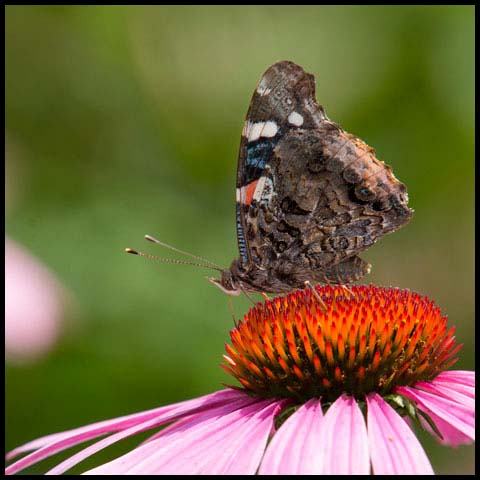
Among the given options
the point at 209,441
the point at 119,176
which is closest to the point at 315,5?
the point at 119,176

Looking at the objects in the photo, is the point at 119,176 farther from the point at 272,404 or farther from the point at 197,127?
the point at 272,404

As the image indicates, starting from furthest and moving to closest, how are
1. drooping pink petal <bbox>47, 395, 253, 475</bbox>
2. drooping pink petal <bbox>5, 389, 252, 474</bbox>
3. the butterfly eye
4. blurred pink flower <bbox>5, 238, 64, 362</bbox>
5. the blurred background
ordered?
1. the blurred background
2. blurred pink flower <bbox>5, 238, 64, 362</bbox>
3. the butterfly eye
4. drooping pink petal <bbox>5, 389, 252, 474</bbox>
5. drooping pink petal <bbox>47, 395, 253, 475</bbox>

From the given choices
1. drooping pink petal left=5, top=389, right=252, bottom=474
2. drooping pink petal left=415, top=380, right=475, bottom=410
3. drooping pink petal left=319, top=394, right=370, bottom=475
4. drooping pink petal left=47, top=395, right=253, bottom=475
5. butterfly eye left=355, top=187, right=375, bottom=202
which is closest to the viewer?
drooping pink petal left=319, top=394, right=370, bottom=475

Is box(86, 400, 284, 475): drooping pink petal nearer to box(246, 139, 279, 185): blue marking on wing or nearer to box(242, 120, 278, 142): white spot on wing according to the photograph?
box(246, 139, 279, 185): blue marking on wing

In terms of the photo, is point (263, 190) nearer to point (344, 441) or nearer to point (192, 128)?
point (344, 441)

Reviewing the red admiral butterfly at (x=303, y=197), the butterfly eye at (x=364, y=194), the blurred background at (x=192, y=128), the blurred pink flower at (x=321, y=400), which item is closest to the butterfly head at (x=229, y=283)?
the red admiral butterfly at (x=303, y=197)

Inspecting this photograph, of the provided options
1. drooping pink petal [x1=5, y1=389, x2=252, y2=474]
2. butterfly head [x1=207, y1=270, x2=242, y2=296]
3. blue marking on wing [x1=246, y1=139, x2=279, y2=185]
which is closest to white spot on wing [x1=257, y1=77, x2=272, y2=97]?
blue marking on wing [x1=246, y1=139, x2=279, y2=185]

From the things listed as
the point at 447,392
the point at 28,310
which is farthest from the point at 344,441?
the point at 28,310

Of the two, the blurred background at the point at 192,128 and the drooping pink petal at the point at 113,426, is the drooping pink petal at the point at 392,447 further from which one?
the blurred background at the point at 192,128
